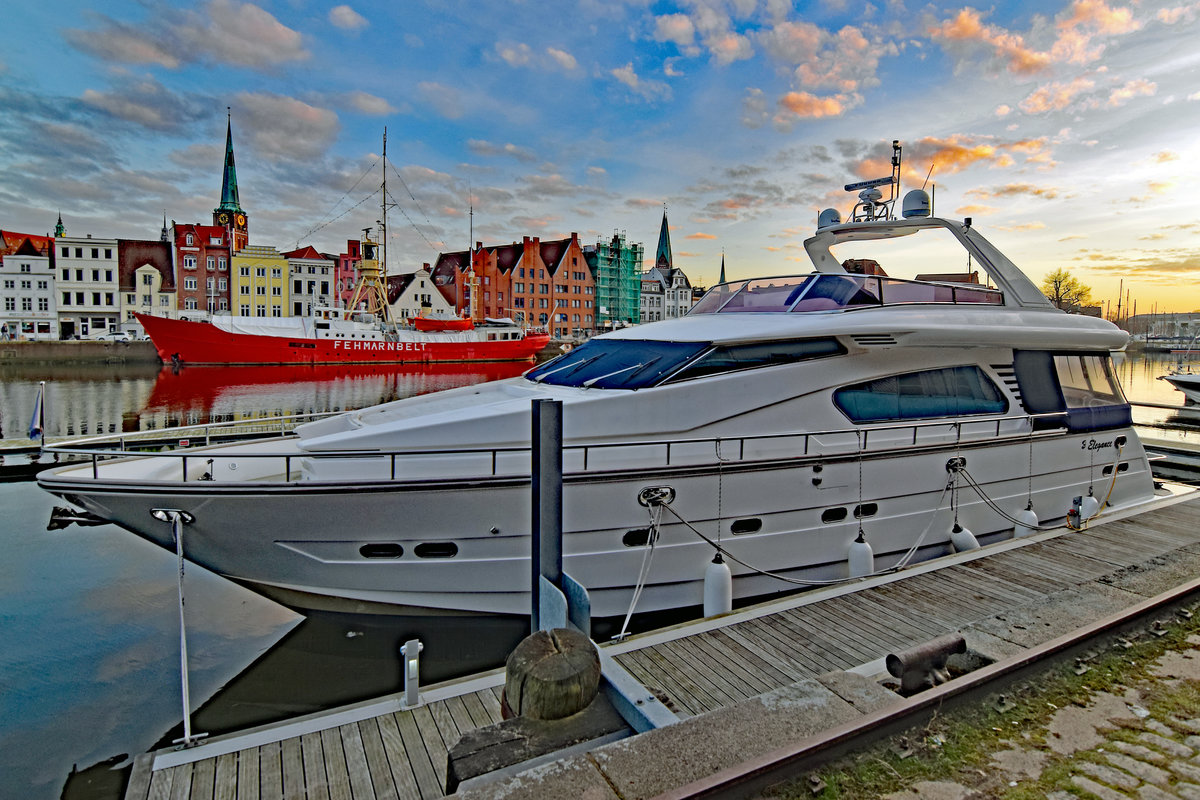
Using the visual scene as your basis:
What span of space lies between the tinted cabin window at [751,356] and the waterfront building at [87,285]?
6634cm

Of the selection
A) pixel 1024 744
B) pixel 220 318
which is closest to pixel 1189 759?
pixel 1024 744

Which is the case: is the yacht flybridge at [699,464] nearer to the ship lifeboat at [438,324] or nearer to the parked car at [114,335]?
the ship lifeboat at [438,324]

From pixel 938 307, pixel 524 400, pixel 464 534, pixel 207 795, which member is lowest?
pixel 207 795

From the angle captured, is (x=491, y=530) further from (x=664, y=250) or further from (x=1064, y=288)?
(x=664, y=250)

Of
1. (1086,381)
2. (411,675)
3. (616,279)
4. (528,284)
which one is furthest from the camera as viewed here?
(616,279)

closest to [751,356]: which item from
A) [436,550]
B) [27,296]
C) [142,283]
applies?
[436,550]

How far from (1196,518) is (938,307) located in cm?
392

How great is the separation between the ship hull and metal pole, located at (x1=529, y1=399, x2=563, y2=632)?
4810 cm

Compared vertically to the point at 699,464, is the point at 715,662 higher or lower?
lower

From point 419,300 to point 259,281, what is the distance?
15069mm

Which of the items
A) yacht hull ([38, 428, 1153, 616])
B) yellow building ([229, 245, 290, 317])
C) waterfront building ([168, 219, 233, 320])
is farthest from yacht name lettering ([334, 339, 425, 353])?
yacht hull ([38, 428, 1153, 616])

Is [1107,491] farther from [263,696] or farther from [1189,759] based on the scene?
[263,696]

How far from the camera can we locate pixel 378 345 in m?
49.8

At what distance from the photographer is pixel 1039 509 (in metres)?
8.19
